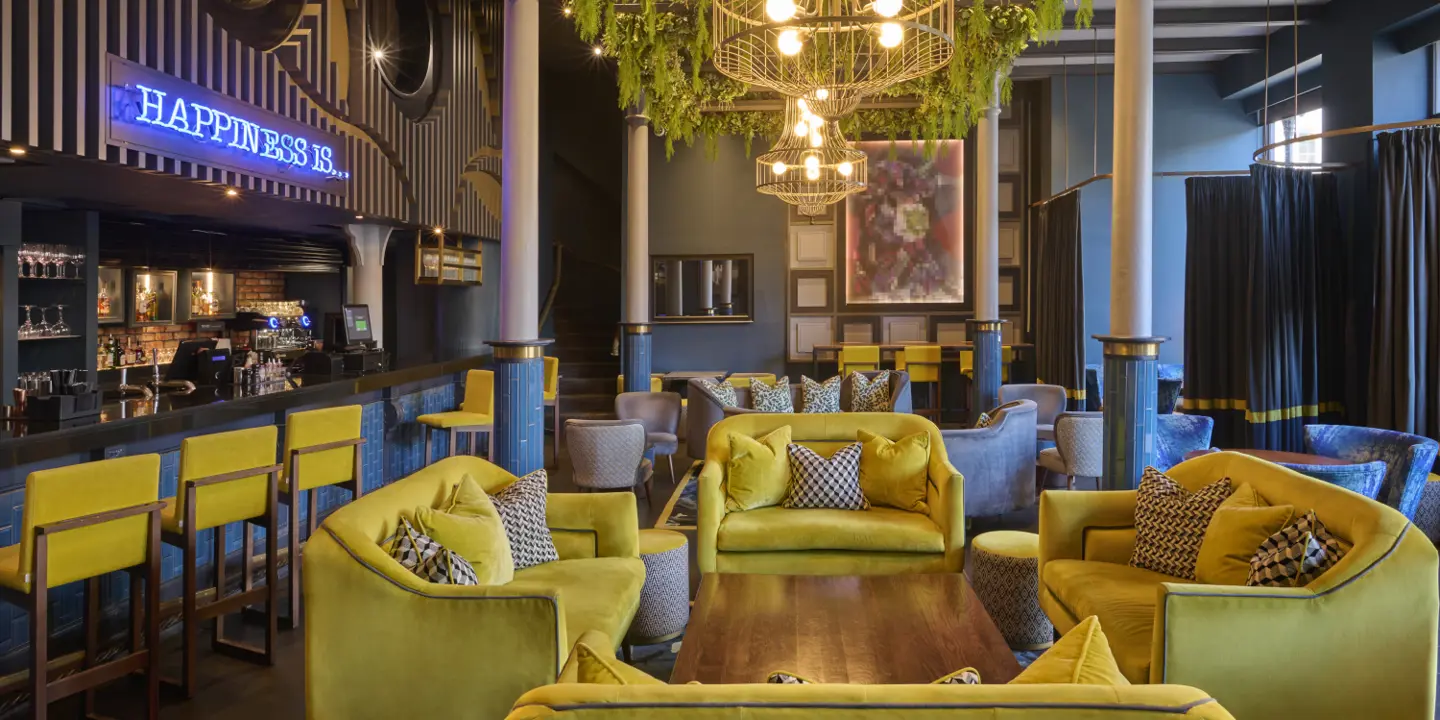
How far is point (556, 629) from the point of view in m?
3.03

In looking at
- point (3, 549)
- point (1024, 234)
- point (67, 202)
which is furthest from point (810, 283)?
point (3, 549)

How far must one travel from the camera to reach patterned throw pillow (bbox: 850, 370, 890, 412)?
9.25 metres

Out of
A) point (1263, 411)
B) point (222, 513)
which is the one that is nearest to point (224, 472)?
point (222, 513)

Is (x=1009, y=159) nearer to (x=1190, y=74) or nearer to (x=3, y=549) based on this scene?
(x=1190, y=74)

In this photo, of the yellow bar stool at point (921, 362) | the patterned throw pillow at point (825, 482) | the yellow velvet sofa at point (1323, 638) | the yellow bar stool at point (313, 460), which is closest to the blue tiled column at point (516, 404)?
the yellow bar stool at point (313, 460)

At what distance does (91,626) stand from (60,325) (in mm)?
5125

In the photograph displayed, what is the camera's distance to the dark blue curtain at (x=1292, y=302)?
8055 millimetres

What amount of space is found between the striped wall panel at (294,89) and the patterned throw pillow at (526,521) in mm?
3238

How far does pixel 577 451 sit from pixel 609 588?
3.67m

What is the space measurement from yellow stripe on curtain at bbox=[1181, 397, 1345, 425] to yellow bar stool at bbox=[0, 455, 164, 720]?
7948 millimetres

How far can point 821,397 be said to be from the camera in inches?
353

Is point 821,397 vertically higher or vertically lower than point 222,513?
higher

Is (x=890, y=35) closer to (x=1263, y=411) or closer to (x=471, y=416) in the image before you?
(x=471, y=416)

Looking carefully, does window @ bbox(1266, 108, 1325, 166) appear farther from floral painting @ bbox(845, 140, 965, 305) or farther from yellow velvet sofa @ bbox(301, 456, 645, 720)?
yellow velvet sofa @ bbox(301, 456, 645, 720)
